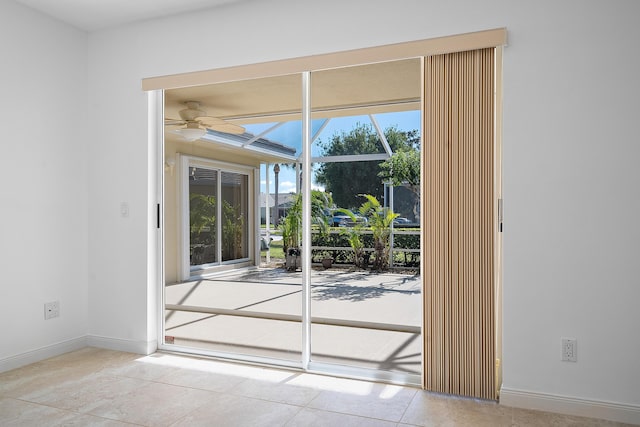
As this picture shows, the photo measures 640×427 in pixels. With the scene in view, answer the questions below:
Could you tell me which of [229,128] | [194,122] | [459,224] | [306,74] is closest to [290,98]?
[306,74]

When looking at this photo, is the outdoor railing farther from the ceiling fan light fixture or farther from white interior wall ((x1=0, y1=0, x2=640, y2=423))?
the ceiling fan light fixture

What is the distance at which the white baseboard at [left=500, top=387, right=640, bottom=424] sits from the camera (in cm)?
251

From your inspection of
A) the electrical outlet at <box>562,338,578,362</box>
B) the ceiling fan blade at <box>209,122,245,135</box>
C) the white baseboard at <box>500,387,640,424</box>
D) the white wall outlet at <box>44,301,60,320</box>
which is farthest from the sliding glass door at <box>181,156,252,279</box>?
the electrical outlet at <box>562,338,578,362</box>

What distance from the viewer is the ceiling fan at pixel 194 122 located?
12.2 ft

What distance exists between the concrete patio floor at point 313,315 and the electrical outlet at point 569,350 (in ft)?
2.77

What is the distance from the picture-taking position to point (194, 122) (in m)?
3.81

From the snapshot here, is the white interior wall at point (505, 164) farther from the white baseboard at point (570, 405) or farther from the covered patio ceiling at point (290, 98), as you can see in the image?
the covered patio ceiling at point (290, 98)

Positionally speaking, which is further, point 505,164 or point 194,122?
point 194,122

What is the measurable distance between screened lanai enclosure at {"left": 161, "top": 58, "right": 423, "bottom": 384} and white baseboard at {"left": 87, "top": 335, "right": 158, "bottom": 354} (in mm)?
144

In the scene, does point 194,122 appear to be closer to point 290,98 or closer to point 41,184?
point 290,98

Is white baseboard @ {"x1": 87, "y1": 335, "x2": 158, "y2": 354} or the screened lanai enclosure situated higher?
the screened lanai enclosure

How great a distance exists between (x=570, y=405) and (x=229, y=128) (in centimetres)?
287

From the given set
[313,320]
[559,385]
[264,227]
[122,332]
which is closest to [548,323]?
[559,385]

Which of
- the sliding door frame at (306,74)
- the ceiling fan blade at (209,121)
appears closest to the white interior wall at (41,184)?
the sliding door frame at (306,74)
